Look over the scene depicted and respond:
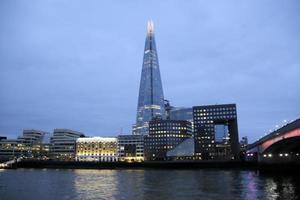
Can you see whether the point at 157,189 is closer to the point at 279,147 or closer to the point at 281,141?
the point at 281,141

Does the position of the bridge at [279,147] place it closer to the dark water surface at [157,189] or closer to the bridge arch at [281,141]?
the bridge arch at [281,141]

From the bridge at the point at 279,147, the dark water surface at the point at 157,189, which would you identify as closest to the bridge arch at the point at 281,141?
the bridge at the point at 279,147

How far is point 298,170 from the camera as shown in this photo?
102812 mm

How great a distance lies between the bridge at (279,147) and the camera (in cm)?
8167

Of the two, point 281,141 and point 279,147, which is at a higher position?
point 281,141

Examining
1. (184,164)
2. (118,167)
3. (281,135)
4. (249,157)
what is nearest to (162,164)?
(184,164)

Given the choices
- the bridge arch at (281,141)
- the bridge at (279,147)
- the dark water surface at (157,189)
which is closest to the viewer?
the dark water surface at (157,189)

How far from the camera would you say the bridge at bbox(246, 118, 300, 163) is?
81.7 metres

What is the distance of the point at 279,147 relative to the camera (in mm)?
103438

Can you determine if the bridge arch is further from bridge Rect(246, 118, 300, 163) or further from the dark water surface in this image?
the dark water surface

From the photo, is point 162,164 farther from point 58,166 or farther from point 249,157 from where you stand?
point 58,166

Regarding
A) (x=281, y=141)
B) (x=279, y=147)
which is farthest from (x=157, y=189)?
(x=279, y=147)

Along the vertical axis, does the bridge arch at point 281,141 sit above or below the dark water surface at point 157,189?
above

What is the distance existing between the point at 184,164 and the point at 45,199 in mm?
127234
